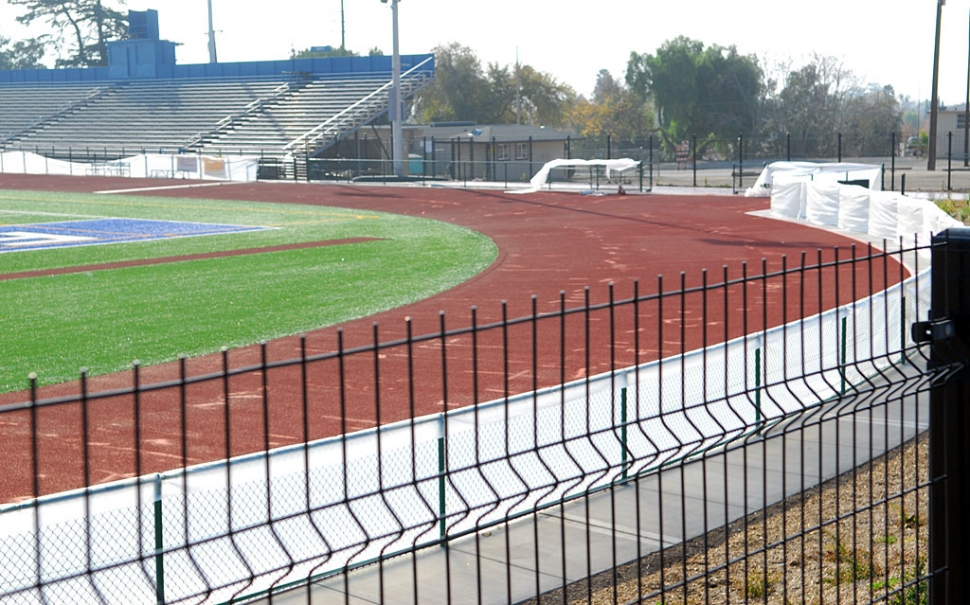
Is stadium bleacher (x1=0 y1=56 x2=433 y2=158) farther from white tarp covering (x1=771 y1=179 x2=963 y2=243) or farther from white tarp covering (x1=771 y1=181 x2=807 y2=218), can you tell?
white tarp covering (x1=771 y1=179 x2=963 y2=243)

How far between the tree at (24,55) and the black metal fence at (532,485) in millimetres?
144335

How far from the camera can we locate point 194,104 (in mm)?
87938

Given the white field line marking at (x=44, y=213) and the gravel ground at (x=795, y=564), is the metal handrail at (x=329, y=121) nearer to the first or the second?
the white field line marking at (x=44, y=213)

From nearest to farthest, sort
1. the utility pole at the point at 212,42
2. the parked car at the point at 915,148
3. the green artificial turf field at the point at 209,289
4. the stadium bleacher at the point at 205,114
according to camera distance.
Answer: the green artificial turf field at the point at 209,289, the stadium bleacher at the point at 205,114, the parked car at the point at 915,148, the utility pole at the point at 212,42

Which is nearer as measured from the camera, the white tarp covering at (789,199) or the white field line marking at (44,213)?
the white tarp covering at (789,199)

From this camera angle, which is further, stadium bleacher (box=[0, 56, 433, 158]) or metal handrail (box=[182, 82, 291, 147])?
metal handrail (box=[182, 82, 291, 147])

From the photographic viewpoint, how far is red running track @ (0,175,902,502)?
1084 centimetres

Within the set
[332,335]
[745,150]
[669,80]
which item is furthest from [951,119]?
[332,335]

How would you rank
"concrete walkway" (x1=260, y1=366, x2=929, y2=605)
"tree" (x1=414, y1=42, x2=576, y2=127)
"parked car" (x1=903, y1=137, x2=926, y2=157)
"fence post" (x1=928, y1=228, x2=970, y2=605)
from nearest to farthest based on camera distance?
"fence post" (x1=928, y1=228, x2=970, y2=605), "concrete walkway" (x1=260, y1=366, x2=929, y2=605), "parked car" (x1=903, y1=137, x2=926, y2=157), "tree" (x1=414, y1=42, x2=576, y2=127)

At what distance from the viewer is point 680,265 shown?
2730cm

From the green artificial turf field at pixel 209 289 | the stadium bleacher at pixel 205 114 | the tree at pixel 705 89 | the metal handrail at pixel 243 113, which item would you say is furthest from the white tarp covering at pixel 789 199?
the tree at pixel 705 89

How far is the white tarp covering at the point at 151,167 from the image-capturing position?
2621 inches

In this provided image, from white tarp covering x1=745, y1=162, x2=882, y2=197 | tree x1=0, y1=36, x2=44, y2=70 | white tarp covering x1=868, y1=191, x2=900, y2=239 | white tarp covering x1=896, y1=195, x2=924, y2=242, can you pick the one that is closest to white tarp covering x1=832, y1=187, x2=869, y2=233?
white tarp covering x1=868, y1=191, x2=900, y2=239

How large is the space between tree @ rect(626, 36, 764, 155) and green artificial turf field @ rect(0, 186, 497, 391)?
6530 centimetres
